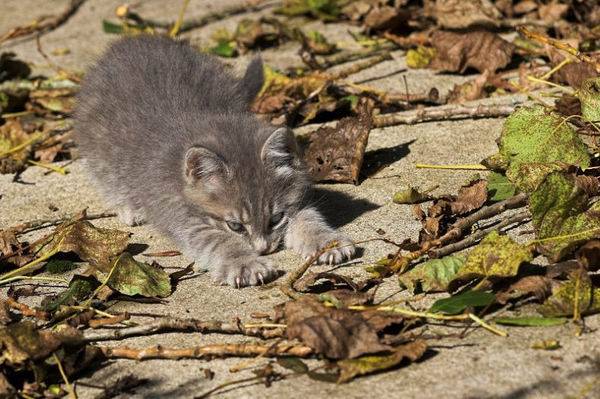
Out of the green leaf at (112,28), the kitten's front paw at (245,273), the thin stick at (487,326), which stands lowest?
the green leaf at (112,28)

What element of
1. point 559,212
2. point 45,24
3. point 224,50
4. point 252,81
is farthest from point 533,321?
point 45,24

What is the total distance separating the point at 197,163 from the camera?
387cm

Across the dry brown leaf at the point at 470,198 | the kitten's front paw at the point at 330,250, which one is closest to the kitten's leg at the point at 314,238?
the kitten's front paw at the point at 330,250

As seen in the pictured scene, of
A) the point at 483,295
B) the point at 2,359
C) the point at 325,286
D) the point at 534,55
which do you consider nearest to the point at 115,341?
the point at 2,359

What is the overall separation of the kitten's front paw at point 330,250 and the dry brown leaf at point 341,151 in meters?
0.59

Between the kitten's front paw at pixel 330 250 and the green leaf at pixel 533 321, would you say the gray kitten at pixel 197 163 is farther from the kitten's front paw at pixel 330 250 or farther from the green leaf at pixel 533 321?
the green leaf at pixel 533 321

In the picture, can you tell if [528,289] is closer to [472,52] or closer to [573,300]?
[573,300]

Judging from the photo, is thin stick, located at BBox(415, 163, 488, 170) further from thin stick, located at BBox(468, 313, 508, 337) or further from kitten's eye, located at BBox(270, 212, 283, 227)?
thin stick, located at BBox(468, 313, 508, 337)

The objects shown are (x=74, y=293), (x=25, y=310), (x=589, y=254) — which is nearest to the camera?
(x=589, y=254)

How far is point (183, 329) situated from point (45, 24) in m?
4.57

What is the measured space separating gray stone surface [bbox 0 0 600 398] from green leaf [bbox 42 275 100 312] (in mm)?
169

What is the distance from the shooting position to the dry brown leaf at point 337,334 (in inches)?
102

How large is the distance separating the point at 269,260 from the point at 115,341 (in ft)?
2.86

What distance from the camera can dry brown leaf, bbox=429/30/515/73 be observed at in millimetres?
5066
